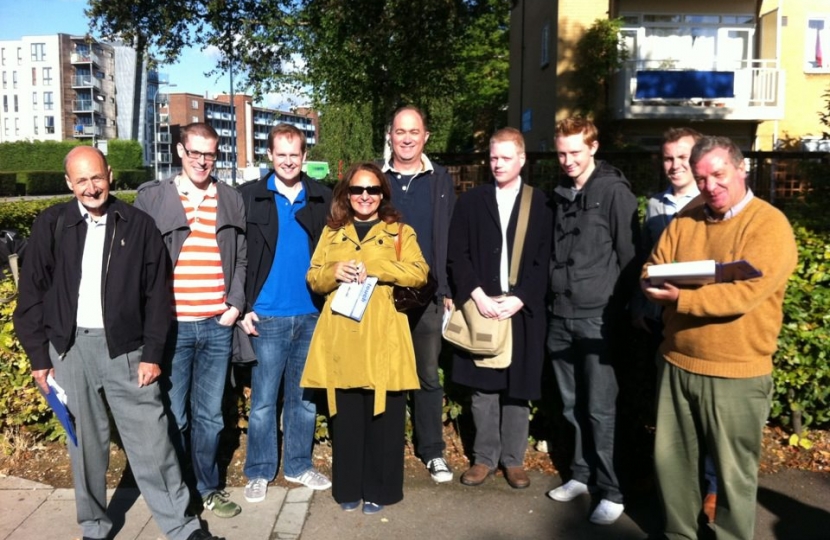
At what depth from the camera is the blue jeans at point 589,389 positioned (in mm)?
4312

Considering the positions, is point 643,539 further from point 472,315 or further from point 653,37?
point 653,37

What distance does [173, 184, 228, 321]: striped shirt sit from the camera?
4.25 m

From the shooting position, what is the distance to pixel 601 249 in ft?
14.0

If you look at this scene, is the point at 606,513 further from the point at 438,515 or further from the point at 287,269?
the point at 287,269

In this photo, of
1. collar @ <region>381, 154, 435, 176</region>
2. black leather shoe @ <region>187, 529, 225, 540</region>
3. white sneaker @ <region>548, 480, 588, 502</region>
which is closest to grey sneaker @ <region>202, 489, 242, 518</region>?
black leather shoe @ <region>187, 529, 225, 540</region>

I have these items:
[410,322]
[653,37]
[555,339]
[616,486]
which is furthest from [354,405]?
[653,37]

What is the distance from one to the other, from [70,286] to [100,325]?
0.81 feet

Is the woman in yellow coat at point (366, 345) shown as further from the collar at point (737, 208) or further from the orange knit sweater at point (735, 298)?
the collar at point (737, 208)

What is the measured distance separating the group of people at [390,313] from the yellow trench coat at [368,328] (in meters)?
0.01

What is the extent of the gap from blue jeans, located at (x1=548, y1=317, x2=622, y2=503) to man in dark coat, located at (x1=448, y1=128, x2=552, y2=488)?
0.17 meters

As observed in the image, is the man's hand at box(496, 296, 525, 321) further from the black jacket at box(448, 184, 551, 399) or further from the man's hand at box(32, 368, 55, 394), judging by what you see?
the man's hand at box(32, 368, 55, 394)

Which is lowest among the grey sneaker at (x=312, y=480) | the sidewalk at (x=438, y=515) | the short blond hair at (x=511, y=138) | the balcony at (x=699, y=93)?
the sidewalk at (x=438, y=515)

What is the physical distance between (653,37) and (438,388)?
1979 cm

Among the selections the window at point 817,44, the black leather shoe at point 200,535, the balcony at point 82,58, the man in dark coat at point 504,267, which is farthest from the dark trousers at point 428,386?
the balcony at point 82,58
